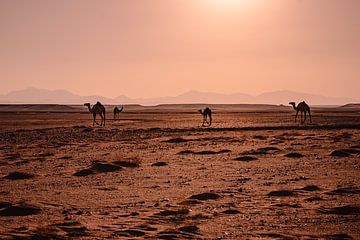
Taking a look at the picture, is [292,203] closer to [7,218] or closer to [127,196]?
[127,196]

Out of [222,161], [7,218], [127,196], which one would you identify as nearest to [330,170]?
[222,161]

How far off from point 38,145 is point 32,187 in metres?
13.7

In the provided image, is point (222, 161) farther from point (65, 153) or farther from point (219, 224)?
point (219, 224)

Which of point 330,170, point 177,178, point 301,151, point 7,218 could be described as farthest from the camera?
point 301,151

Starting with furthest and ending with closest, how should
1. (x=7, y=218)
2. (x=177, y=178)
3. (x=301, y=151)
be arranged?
1. (x=301, y=151)
2. (x=177, y=178)
3. (x=7, y=218)

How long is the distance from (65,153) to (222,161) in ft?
26.9

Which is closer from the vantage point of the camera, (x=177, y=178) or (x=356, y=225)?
(x=356, y=225)

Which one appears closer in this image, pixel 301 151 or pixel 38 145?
pixel 301 151

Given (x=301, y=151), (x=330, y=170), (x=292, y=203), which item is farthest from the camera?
(x=301, y=151)

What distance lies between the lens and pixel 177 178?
50.0 feet

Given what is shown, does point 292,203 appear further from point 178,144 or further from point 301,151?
point 178,144

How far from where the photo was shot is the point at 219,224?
9508 millimetres

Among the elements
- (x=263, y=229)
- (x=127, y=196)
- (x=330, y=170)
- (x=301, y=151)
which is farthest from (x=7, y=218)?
(x=301, y=151)

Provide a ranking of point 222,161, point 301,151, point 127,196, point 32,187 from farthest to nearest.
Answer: point 301,151, point 222,161, point 32,187, point 127,196
